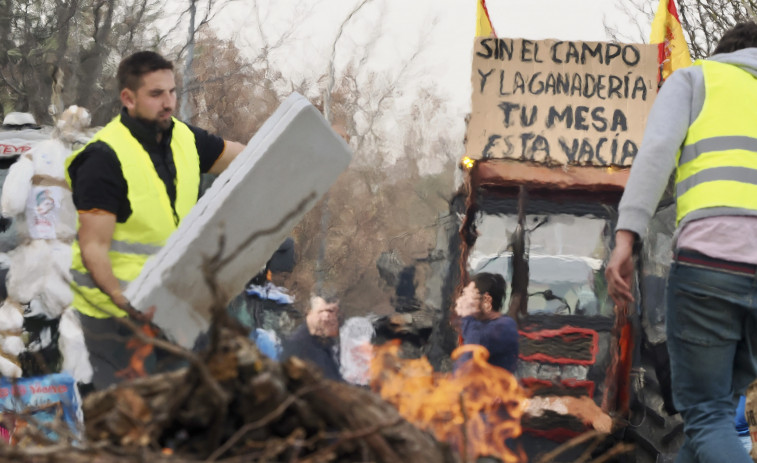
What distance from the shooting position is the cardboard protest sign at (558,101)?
26.0 feet

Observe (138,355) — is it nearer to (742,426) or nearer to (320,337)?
(742,426)

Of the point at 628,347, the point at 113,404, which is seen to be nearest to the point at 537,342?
the point at 628,347

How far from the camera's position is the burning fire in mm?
3205

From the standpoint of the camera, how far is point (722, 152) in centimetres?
346

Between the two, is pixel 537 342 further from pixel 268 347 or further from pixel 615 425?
pixel 268 347

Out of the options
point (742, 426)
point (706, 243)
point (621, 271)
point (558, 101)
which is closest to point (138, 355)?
point (621, 271)

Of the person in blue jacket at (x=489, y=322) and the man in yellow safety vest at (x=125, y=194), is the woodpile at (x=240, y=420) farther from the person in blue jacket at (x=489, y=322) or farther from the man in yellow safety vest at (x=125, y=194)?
the person in blue jacket at (x=489, y=322)

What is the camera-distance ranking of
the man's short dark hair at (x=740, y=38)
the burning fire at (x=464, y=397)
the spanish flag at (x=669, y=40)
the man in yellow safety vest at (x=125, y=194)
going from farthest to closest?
the spanish flag at (x=669, y=40) → the man's short dark hair at (x=740, y=38) → the man in yellow safety vest at (x=125, y=194) → the burning fire at (x=464, y=397)

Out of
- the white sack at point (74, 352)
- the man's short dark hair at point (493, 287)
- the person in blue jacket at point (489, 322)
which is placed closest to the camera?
the white sack at point (74, 352)

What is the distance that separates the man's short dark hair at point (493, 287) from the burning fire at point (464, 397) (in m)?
0.43

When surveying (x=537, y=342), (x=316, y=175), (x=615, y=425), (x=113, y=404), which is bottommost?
(x=615, y=425)

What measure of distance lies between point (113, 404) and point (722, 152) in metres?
2.24

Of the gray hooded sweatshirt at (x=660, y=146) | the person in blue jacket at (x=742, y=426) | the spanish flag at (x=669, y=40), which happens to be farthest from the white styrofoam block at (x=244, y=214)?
the spanish flag at (x=669, y=40)

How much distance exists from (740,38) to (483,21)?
6.52m
